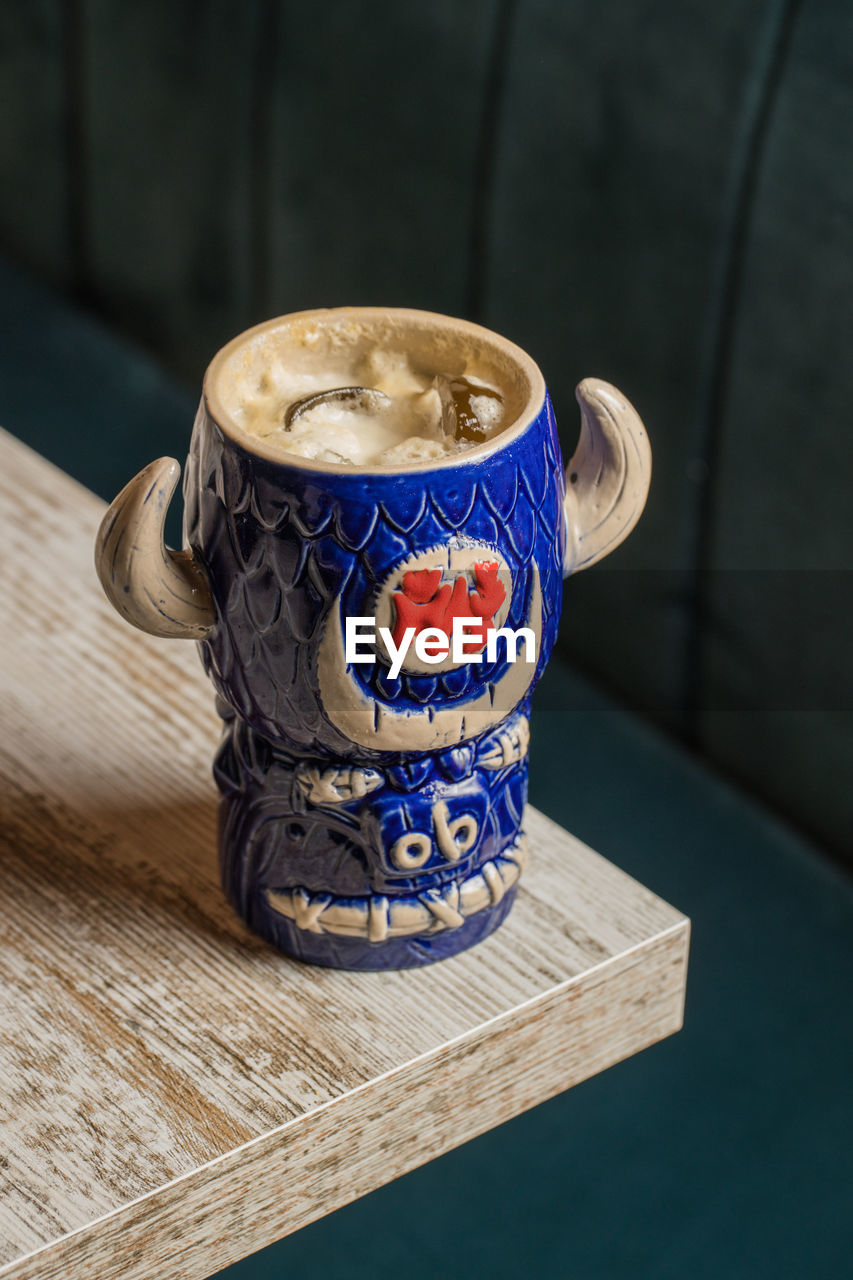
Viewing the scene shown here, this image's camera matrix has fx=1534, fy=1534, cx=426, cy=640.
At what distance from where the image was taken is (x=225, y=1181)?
21.3 inches

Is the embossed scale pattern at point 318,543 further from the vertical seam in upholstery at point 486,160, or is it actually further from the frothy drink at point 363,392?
the vertical seam in upholstery at point 486,160

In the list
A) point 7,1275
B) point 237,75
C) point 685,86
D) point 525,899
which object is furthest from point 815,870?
point 237,75

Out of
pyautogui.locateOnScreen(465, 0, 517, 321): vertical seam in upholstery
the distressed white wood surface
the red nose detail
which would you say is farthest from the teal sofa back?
the red nose detail

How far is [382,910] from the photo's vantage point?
0.60 meters

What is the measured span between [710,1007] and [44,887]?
17.4 inches

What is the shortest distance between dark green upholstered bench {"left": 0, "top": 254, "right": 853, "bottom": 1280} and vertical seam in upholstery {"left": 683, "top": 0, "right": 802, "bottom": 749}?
3.6 inches

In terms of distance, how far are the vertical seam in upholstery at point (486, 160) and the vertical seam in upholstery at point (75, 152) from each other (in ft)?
1.73

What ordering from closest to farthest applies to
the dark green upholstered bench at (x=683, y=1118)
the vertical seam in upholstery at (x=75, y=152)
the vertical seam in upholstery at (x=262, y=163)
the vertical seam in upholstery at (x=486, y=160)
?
1. the dark green upholstered bench at (x=683, y=1118)
2. the vertical seam in upholstery at (x=486, y=160)
3. the vertical seam in upholstery at (x=262, y=163)
4. the vertical seam in upholstery at (x=75, y=152)

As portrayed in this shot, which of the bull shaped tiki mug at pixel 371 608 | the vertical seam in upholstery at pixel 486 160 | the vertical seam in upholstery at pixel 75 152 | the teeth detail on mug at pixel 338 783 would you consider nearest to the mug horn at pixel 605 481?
the bull shaped tiki mug at pixel 371 608

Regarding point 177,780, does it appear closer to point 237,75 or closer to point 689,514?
point 689,514

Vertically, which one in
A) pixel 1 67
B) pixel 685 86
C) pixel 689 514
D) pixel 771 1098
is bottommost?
pixel 771 1098

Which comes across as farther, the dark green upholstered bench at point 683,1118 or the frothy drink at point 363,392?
the dark green upholstered bench at point 683,1118

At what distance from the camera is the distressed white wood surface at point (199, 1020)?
0.54 m

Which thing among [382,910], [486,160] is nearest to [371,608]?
[382,910]
